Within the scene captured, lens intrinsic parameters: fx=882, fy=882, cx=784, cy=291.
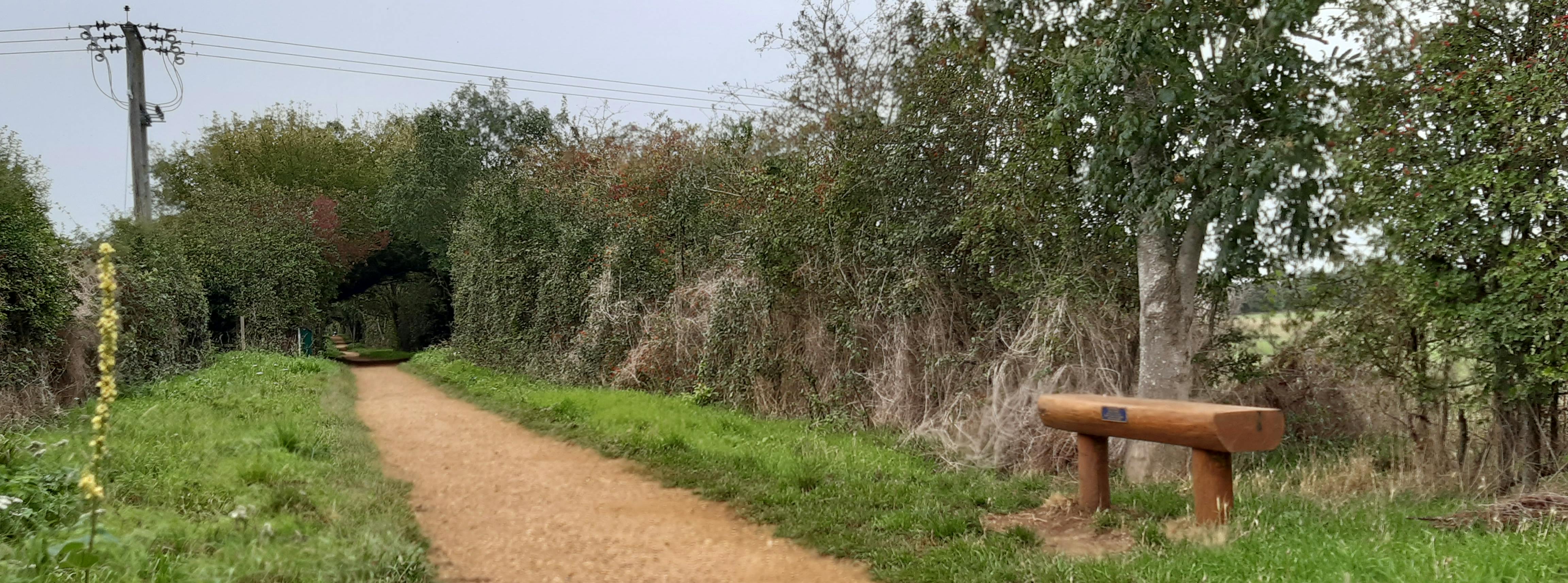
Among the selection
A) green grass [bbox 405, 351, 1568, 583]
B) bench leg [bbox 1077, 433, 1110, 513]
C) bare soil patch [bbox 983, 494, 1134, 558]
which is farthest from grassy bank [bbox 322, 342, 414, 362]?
bench leg [bbox 1077, 433, 1110, 513]

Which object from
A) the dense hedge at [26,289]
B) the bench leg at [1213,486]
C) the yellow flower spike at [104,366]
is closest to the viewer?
the yellow flower spike at [104,366]

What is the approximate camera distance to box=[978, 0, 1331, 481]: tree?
5992mm

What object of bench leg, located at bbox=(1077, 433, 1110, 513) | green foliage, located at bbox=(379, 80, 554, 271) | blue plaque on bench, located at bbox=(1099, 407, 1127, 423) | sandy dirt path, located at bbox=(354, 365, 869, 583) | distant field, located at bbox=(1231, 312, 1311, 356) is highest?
green foliage, located at bbox=(379, 80, 554, 271)

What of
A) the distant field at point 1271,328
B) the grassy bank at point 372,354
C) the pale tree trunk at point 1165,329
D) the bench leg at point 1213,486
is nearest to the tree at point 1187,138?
the pale tree trunk at point 1165,329

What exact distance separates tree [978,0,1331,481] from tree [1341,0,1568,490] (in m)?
0.48

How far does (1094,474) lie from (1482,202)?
284cm

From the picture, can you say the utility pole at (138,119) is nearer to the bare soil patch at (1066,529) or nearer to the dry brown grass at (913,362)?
the dry brown grass at (913,362)

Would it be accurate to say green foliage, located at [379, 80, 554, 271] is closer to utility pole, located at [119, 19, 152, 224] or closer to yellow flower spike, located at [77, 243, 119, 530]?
utility pole, located at [119, 19, 152, 224]

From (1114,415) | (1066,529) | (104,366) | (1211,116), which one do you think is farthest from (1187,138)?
(104,366)

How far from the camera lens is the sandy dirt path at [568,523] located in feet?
16.0

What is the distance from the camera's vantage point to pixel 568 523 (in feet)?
19.4

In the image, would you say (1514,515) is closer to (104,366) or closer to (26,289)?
(104,366)

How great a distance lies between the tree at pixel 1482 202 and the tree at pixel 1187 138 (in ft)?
1.57

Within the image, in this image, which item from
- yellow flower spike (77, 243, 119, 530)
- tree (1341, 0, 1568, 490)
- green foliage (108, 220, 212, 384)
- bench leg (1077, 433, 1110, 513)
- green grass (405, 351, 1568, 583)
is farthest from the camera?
green foliage (108, 220, 212, 384)
